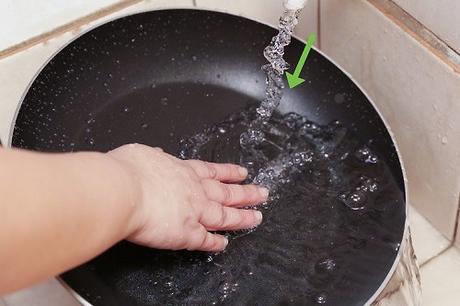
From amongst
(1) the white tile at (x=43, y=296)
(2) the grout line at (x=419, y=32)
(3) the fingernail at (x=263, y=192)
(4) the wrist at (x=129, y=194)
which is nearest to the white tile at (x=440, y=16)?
(2) the grout line at (x=419, y=32)

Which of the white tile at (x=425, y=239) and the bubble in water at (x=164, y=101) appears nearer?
the bubble in water at (x=164, y=101)

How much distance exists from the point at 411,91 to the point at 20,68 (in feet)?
1.41

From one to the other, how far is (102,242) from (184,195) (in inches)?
4.1

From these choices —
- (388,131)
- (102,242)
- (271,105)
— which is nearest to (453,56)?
(388,131)

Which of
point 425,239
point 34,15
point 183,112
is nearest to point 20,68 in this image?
point 34,15

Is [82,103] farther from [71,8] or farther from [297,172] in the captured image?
[297,172]

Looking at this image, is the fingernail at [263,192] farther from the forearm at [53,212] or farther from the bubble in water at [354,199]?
the forearm at [53,212]

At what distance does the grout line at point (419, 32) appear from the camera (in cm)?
67

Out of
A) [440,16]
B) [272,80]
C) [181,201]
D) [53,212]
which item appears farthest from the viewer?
[272,80]

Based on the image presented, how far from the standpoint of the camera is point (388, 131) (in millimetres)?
694

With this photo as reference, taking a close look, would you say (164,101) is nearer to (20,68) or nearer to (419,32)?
(20,68)

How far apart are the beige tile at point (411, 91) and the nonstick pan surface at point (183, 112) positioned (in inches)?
2.6

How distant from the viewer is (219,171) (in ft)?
2.12

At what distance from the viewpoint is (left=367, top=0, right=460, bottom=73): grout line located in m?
0.67
